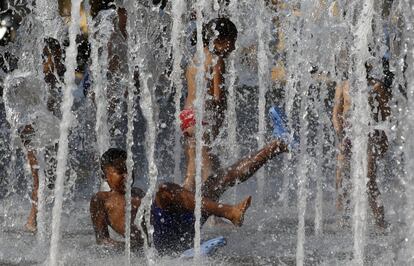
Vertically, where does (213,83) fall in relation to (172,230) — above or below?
above

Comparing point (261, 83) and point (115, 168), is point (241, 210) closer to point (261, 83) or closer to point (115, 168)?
point (115, 168)

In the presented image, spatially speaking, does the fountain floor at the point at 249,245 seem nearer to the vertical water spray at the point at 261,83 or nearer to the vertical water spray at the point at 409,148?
the vertical water spray at the point at 409,148

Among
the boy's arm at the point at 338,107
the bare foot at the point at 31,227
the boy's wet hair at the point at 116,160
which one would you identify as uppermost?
the boy's arm at the point at 338,107

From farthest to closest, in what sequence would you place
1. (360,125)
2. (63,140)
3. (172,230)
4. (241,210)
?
(360,125)
(63,140)
(172,230)
(241,210)

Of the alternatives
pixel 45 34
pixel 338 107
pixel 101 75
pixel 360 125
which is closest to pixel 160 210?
pixel 360 125

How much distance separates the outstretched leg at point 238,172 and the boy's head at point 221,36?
93cm

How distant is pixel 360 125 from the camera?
17.3 ft

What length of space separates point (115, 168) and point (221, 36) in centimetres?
141

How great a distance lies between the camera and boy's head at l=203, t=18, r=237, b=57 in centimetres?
509

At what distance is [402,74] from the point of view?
358 centimetres

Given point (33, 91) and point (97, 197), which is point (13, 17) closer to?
point (33, 91)

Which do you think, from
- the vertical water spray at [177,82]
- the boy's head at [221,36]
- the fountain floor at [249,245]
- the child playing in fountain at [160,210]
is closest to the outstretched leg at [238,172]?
the child playing in fountain at [160,210]

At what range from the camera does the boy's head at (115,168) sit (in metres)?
4.08

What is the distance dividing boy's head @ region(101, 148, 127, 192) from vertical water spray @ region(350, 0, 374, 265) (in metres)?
1.35
